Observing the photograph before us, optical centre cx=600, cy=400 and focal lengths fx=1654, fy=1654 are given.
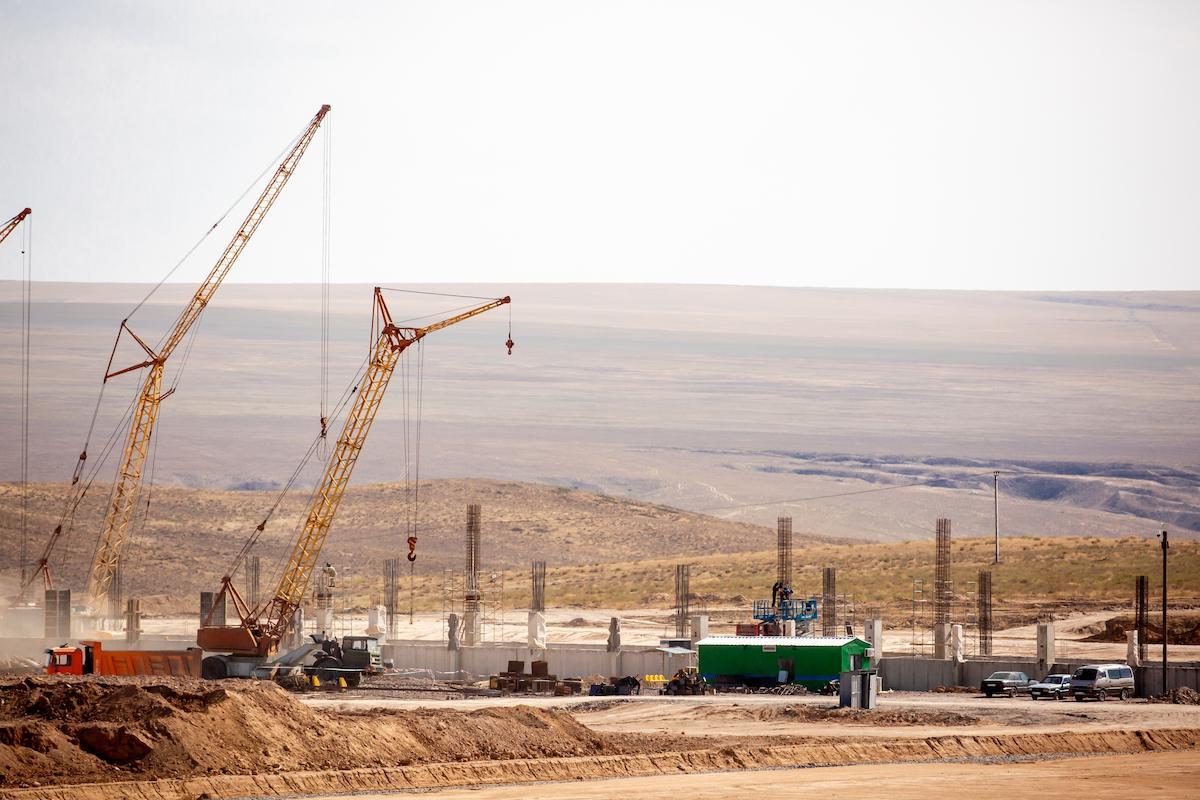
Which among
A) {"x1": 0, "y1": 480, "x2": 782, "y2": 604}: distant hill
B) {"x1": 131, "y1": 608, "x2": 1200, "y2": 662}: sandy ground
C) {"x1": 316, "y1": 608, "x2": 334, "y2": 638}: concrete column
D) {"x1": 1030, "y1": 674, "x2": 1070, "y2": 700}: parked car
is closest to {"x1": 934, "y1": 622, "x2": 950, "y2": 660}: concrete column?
{"x1": 131, "y1": 608, "x2": 1200, "y2": 662}: sandy ground

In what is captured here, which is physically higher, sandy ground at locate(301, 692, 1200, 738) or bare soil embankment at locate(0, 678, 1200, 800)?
bare soil embankment at locate(0, 678, 1200, 800)

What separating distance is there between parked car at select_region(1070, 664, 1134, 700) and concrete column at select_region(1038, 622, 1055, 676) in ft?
13.4

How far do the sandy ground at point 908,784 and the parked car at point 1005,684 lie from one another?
1803 cm

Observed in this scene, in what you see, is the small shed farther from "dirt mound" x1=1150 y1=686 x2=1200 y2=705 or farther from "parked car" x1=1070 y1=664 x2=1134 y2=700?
"dirt mound" x1=1150 y1=686 x2=1200 y2=705

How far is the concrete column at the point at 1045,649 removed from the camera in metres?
63.8

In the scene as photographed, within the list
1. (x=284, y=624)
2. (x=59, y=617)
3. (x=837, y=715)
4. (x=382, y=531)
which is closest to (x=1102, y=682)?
(x=837, y=715)

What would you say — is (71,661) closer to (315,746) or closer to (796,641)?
(315,746)

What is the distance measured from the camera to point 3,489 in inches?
6230

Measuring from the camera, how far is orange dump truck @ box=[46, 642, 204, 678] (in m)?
56.7

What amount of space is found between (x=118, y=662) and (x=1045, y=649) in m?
35.4

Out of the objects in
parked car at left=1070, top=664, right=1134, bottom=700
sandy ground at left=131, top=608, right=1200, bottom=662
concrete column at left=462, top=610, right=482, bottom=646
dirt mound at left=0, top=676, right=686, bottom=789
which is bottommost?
sandy ground at left=131, top=608, right=1200, bottom=662

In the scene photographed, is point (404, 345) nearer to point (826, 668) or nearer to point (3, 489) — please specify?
point (826, 668)

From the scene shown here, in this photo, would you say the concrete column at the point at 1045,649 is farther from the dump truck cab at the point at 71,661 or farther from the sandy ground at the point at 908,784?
the dump truck cab at the point at 71,661

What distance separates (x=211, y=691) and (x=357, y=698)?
2175 cm
